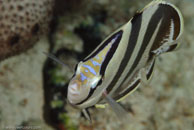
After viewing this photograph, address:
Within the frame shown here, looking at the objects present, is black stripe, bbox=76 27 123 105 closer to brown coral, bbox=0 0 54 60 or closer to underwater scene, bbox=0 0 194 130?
underwater scene, bbox=0 0 194 130

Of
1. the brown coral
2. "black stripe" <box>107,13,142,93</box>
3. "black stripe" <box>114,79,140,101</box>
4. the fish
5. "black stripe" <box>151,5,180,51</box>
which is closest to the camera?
the fish

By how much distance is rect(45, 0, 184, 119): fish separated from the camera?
153 cm

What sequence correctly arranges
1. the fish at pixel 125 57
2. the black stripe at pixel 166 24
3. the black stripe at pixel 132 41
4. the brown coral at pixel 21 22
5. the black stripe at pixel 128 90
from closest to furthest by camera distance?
1. the fish at pixel 125 57
2. the black stripe at pixel 132 41
3. the black stripe at pixel 166 24
4. the black stripe at pixel 128 90
5. the brown coral at pixel 21 22

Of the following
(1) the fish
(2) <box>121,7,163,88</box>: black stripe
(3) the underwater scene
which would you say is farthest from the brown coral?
(2) <box>121,7,163,88</box>: black stripe

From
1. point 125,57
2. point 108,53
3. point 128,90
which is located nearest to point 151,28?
point 125,57

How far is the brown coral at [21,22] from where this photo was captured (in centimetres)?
303

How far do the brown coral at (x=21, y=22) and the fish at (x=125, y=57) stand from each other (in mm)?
1951

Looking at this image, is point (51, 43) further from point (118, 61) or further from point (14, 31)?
point (118, 61)

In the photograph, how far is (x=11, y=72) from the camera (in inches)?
141

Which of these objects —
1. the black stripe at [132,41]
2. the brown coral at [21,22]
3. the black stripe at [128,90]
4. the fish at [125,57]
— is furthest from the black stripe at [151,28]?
the brown coral at [21,22]

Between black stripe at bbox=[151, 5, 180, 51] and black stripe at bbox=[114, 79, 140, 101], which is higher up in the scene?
black stripe at bbox=[151, 5, 180, 51]

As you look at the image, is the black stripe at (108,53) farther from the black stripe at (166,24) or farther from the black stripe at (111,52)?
the black stripe at (166,24)

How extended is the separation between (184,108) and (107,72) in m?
2.98

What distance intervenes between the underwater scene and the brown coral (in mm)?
13
